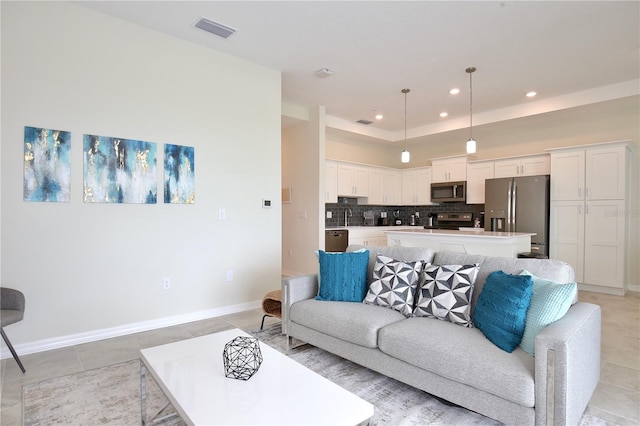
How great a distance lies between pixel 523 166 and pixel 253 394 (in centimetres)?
599

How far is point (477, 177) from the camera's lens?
6.46 meters

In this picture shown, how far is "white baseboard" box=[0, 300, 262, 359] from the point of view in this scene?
2.82m

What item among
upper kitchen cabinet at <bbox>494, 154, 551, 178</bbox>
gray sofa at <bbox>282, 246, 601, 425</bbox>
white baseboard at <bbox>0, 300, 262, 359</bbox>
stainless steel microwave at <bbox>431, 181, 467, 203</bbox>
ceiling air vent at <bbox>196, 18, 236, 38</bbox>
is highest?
ceiling air vent at <bbox>196, 18, 236, 38</bbox>

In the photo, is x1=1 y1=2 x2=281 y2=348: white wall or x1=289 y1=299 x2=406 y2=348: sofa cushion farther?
x1=1 y1=2 x2=281 y2=348: white wall

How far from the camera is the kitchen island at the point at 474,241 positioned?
4000 mm

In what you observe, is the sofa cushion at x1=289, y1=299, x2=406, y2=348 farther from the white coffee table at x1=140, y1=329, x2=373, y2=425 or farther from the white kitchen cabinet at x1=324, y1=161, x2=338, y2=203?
the white kitchen cabinet at x1=324, y1=161, x2=338, y2=203

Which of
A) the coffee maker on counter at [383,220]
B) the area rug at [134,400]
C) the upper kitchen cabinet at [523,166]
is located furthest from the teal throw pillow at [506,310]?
the coffee maker on counter at [383,220]

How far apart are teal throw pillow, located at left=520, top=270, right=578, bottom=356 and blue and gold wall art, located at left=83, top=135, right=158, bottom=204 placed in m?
3.29

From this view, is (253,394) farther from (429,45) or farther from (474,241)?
(429,45)

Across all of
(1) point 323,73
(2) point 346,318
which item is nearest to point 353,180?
(1) point 323,73

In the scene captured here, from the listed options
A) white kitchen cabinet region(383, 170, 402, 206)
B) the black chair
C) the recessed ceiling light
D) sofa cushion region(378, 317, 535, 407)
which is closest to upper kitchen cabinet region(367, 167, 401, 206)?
white kitchen cabinet region(383, 170, 402, 206)

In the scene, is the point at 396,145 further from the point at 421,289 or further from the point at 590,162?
the point at 421,289

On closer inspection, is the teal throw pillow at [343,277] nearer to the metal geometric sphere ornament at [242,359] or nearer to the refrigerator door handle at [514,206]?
the metal geometric sphere ornament at [242,359]

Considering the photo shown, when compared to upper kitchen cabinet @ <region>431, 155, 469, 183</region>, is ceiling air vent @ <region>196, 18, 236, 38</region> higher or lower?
higher
